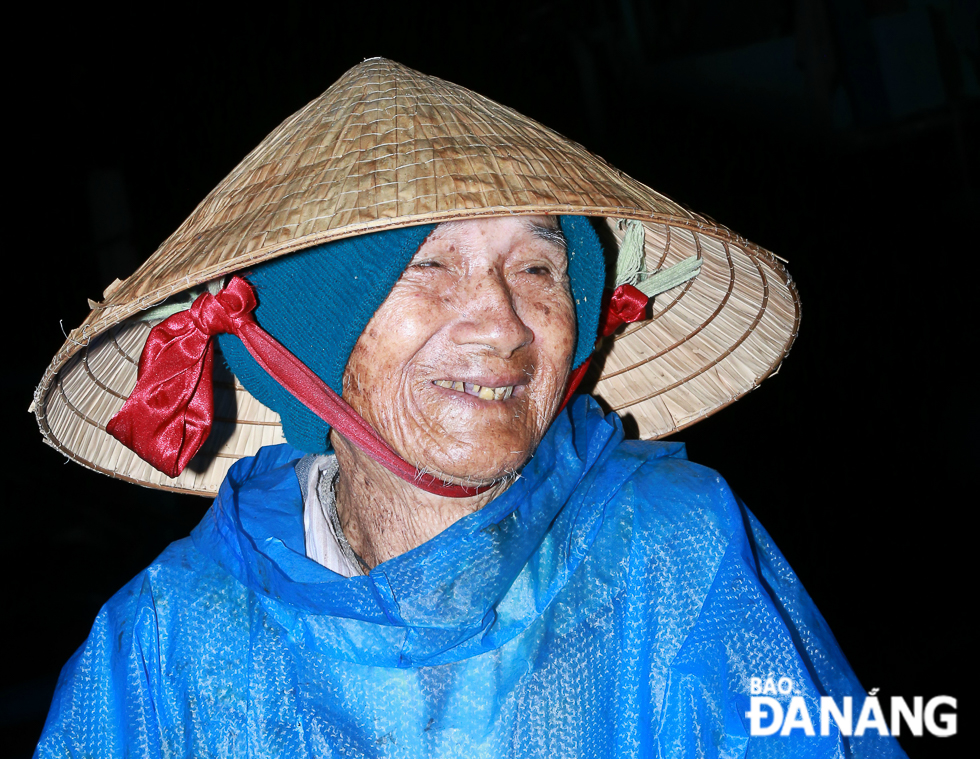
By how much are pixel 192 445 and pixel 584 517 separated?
577 mm

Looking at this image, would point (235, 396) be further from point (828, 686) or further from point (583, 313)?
point (828, 686)

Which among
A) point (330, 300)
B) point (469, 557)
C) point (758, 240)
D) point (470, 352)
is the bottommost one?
point (758, 240)

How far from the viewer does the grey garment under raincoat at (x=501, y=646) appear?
1.14m

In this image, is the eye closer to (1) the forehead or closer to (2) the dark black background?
(1) the forehead

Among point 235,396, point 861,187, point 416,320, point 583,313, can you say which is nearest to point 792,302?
point 583,313

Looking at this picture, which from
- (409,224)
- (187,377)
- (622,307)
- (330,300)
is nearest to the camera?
(409,224)

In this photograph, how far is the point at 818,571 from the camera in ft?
11.5

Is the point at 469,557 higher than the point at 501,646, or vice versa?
the point at 469,557

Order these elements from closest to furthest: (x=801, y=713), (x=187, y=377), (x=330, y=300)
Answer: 1. (x=801, y=713)
2. (x=330, y=300)
3. (x=187, y=377)

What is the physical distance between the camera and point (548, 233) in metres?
1.22

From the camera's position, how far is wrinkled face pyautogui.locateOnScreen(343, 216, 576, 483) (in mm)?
1158

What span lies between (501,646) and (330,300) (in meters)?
0.51

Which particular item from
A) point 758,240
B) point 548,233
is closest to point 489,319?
point 548,233

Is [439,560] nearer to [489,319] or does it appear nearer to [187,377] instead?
[489,319]
